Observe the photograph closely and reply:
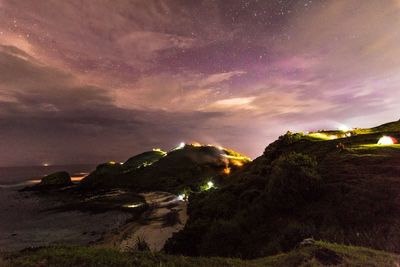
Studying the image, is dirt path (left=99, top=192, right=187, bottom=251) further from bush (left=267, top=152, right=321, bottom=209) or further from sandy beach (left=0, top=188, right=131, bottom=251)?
bush (left=267, top=152, right=321, bottom=209)

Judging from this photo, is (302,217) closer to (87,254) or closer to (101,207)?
(87,254)

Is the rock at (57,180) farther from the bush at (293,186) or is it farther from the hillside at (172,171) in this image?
the bush at (293,186)

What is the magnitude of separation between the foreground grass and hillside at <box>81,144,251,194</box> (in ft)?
227

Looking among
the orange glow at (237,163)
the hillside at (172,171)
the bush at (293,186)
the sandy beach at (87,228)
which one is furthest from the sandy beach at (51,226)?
the orange glow at (237,163)

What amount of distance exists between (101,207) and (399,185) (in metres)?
56.7

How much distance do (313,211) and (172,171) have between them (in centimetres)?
8616

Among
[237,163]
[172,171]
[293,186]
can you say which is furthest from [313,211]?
[237,163]

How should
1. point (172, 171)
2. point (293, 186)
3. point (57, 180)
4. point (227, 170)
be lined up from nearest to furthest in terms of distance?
1. point (293, 186)
2. point (227, 170)
3. point (172, 171)
4. point (57, 180)

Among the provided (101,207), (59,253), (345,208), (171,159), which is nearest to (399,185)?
(345,208)

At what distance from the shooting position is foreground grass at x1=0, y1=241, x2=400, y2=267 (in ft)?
28.7

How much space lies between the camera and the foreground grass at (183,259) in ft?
28.7

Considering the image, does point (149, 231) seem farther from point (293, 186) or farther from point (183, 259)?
point (183, 259)

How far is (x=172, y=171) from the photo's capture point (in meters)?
102

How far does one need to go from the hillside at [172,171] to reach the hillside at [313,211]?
5598cm
